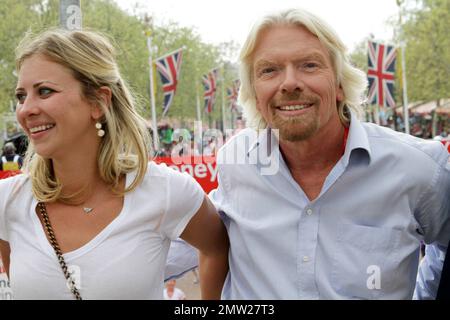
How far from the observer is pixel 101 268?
6.88ft

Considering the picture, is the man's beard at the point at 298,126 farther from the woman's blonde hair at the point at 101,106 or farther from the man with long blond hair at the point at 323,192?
the woman's blonde hair at the point at 101,106

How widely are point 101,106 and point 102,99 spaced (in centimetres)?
3

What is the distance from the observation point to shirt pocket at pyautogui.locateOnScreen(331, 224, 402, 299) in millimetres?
Answer: 2105

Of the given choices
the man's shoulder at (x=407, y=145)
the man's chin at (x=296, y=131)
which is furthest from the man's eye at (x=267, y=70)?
the man's shoulder at (x=407, y=145)

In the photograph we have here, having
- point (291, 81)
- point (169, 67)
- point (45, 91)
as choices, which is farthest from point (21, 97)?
point (169, 67)

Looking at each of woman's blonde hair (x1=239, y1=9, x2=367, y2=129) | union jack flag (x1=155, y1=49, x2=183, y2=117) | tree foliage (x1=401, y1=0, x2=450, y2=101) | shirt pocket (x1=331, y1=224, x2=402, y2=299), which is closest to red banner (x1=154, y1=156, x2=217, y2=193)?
woman's blonde hair (x1=239, y1=9, x2=367, y2=129)

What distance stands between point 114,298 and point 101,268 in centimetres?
13

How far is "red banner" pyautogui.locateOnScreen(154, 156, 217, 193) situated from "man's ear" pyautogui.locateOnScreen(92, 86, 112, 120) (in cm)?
365

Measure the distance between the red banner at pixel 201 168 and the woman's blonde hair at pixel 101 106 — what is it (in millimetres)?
3488

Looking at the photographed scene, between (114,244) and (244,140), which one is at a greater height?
(244,140)

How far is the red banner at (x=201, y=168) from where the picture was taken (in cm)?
607

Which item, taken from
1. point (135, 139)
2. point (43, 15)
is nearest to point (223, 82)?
point (43, 15)

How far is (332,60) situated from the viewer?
90.0 inches

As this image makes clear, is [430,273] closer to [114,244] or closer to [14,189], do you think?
[114,244]
